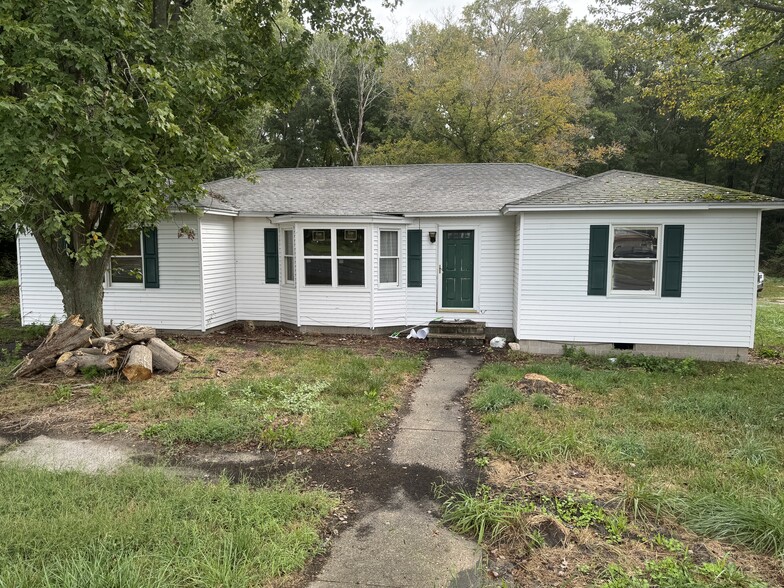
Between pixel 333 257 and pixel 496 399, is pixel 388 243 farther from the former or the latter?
pixel 496 399

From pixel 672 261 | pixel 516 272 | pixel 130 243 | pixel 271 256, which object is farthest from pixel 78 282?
pixel 672 261

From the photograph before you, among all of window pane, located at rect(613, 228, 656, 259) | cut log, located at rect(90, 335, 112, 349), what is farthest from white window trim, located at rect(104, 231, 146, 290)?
window pane, located at rect(613, 228, 656, 259)

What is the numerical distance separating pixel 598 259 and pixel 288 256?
6586 millimetres

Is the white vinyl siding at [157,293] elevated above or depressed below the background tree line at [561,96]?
below

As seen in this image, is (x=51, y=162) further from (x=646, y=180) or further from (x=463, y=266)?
(x=646, y=180)

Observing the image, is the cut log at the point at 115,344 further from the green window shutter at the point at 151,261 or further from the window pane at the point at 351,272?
the window pane at the point at 351,272

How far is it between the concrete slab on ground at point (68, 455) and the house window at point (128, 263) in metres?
6.27

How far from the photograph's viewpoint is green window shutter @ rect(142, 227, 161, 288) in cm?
1066

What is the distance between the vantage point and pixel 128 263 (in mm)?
11039

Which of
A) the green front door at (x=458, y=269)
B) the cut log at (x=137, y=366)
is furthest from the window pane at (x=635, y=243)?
the cut log at (x=137, y=366)

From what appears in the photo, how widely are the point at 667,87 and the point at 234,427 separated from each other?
10.5 metres

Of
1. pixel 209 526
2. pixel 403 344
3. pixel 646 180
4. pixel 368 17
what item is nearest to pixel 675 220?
pixel 646 180

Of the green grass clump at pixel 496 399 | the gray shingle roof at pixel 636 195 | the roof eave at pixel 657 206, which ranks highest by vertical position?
the gray shingle roof at pixel 636 195

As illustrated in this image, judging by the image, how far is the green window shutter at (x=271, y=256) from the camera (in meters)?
11.5
